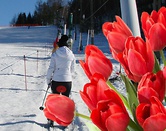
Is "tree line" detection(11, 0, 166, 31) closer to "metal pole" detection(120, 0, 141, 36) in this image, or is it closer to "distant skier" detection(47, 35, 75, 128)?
Result: "distant skier" detection(47, 35, 75, 128)

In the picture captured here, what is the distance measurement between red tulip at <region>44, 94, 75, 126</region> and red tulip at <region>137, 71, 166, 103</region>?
19cm

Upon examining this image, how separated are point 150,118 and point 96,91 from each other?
0.58 feet

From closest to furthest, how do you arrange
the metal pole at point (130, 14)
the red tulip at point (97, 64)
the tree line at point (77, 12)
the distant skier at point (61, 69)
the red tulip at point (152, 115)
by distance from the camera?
the red tulip at point (152, 115)
the red tulip at point (97, 64)
the metal pole at point (130, 14)
the distant skier at point (61, 69)
the tree line at point (77, 12)

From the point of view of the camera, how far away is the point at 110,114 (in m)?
0.82

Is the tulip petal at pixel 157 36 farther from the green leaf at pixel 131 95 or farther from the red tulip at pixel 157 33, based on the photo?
the green leaf at pixel 131 95

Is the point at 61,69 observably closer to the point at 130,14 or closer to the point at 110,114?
the point at 130,14

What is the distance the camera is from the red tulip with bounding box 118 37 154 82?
97 centimetres

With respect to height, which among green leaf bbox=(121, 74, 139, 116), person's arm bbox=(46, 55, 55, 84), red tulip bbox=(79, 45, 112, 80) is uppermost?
red tulip bbox=(79, 45, 112, 80)

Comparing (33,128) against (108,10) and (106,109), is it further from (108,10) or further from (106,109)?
(108,10)

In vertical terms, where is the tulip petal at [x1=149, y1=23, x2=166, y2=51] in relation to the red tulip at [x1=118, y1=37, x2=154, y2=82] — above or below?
above

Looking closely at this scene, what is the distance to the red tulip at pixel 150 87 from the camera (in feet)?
2.88

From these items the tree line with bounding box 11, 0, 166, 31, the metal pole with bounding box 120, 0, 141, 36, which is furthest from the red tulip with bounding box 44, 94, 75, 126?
the tree line with bounding box 11, 0, 166, 31

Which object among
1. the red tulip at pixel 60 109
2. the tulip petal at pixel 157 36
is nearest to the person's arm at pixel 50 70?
the tulip petal at pixel 157 36

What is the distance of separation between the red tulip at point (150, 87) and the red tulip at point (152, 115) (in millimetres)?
37
